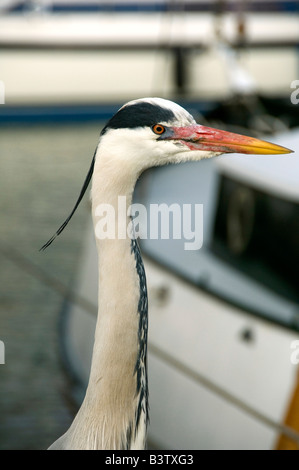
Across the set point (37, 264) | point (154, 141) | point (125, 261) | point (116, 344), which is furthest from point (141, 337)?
point (37, 264)

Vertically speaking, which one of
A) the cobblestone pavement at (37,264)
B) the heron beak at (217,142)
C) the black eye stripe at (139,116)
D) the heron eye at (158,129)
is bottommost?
the cobblestone pavement at (37,264)

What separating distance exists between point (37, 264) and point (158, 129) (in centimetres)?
559

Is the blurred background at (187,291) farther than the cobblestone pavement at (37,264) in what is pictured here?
No

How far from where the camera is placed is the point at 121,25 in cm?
1261

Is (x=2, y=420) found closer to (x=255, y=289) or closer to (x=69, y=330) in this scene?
(x=69, y=330)

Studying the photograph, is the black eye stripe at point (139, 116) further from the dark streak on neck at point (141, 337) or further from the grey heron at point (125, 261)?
the dark streak on neck at point (141, 337)

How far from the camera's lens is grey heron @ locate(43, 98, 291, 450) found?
6.94 feet

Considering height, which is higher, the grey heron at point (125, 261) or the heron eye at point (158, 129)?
the heron eye at point (158, 129)

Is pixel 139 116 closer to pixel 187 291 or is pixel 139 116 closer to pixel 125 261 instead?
pixel 125 261

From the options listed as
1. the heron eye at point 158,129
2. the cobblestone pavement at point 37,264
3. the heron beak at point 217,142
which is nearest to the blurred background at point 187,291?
the cobblestone pavement at point 37,264

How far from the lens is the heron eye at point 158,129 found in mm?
2150

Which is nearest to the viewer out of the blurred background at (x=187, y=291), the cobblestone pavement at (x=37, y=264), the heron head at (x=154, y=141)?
the heron head at (x=154, y=141)

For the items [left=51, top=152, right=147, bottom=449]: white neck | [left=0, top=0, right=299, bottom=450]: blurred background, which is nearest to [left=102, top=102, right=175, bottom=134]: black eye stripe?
[left=51, top=152, right=147, bottom=449]: white neck
